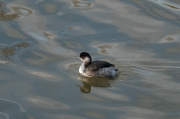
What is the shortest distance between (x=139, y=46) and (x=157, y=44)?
50 cm

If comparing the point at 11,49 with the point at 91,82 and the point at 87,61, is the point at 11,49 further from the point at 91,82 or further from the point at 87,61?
the point at 91,82

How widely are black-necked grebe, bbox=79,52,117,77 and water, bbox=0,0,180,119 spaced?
0.17 m

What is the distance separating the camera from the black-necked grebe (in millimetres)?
10875

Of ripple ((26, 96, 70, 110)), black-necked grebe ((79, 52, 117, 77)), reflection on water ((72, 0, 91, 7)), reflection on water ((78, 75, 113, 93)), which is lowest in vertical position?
reflection on water ((72, 0, 91, 7))

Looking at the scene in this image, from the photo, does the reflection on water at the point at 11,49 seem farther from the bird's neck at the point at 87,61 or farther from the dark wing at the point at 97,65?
the dark wing at the point at 97,65

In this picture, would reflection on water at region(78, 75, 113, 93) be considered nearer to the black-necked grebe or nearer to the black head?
the black-necked grebe

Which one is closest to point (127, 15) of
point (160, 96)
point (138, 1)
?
point (138, 1)

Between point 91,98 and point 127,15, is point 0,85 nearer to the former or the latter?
point 91,98

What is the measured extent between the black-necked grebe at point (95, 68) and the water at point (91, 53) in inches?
6.5

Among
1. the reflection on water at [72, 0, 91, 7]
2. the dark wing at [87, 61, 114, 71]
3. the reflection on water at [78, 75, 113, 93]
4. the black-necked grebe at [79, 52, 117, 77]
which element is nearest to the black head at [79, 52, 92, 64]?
the black-necked grebe at [79, 52, 117, 77]

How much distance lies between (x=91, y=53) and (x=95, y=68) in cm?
125

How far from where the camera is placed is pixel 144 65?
449 inches

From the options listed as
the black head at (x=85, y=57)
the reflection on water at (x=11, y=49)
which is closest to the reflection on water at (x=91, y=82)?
the black head at (x=85, y=57)

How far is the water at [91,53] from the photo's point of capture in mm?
9773
